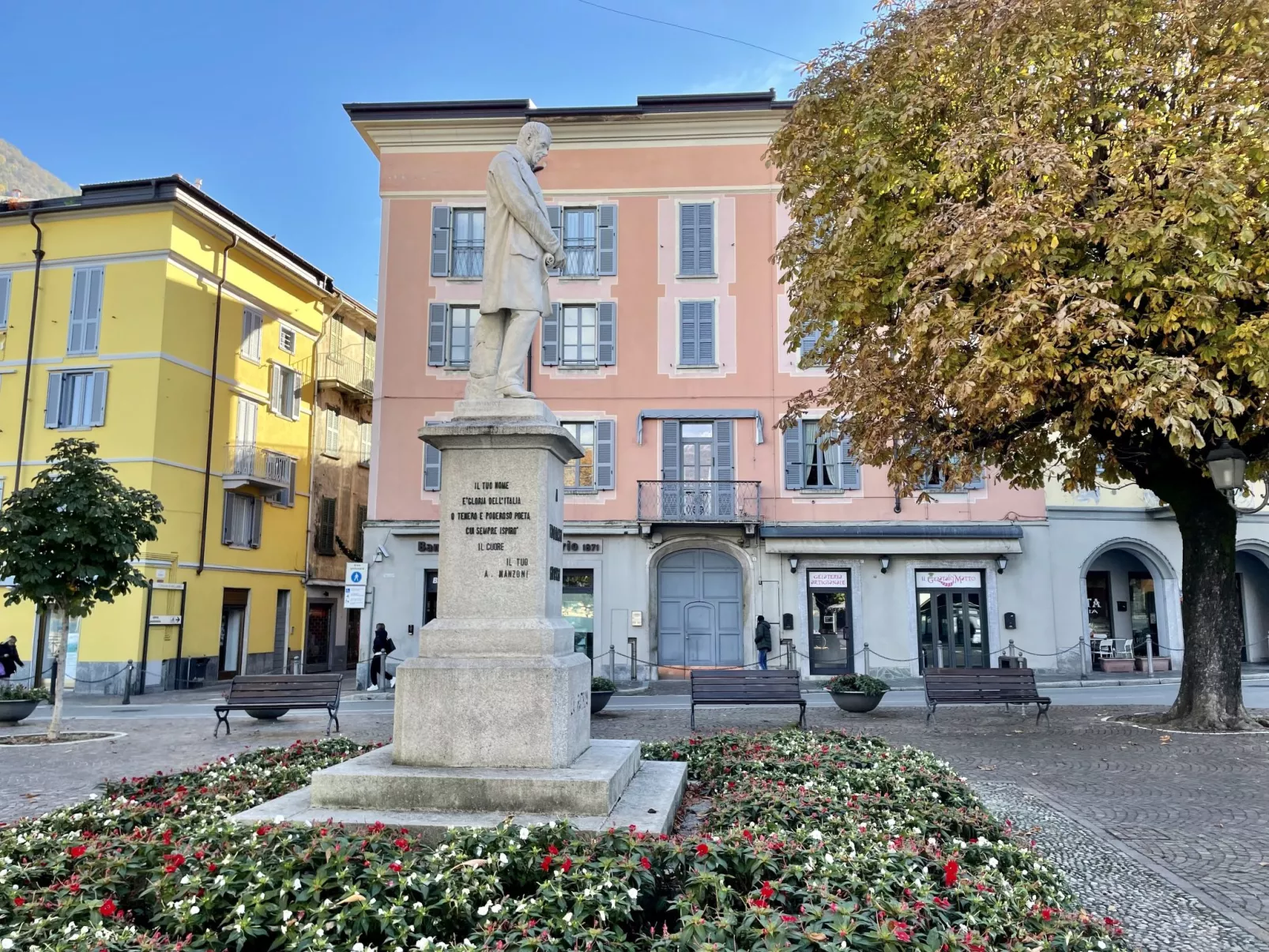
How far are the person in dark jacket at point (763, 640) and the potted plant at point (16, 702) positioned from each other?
576 inches

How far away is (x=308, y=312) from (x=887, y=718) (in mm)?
24672

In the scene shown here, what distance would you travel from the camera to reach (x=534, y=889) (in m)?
4.20

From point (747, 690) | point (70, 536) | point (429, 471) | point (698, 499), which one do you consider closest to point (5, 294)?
point (429, 471)

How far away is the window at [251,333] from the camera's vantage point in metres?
27.7

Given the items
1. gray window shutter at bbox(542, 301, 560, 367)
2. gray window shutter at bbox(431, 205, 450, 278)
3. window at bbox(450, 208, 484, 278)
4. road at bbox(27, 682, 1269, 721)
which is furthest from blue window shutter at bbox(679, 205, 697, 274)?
road at bbox(27, 682, 1269, 721)

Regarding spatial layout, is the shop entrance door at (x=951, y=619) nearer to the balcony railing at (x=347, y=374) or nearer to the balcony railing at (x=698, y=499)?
the balcony railing at (x=698, y=499)

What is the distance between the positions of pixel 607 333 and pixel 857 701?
42.9 feet

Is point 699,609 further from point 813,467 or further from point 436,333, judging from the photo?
point 436,333

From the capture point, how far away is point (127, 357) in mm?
24422

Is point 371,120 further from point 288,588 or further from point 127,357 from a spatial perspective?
point 288,588

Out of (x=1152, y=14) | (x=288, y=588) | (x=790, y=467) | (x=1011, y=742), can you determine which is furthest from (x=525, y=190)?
(x=288, y=588)

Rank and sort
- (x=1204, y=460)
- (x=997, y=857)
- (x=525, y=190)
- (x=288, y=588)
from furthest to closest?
(x=288, y=588)
(x=1204, y=460)
(x=525, y=190)
(x=997, y=857)

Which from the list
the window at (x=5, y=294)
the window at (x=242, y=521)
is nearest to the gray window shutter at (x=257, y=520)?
the window at (x=242, y=521)

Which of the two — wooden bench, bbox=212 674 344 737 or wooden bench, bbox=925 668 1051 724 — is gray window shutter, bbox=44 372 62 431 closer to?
wooden bench, bbox=212 674 344 737
